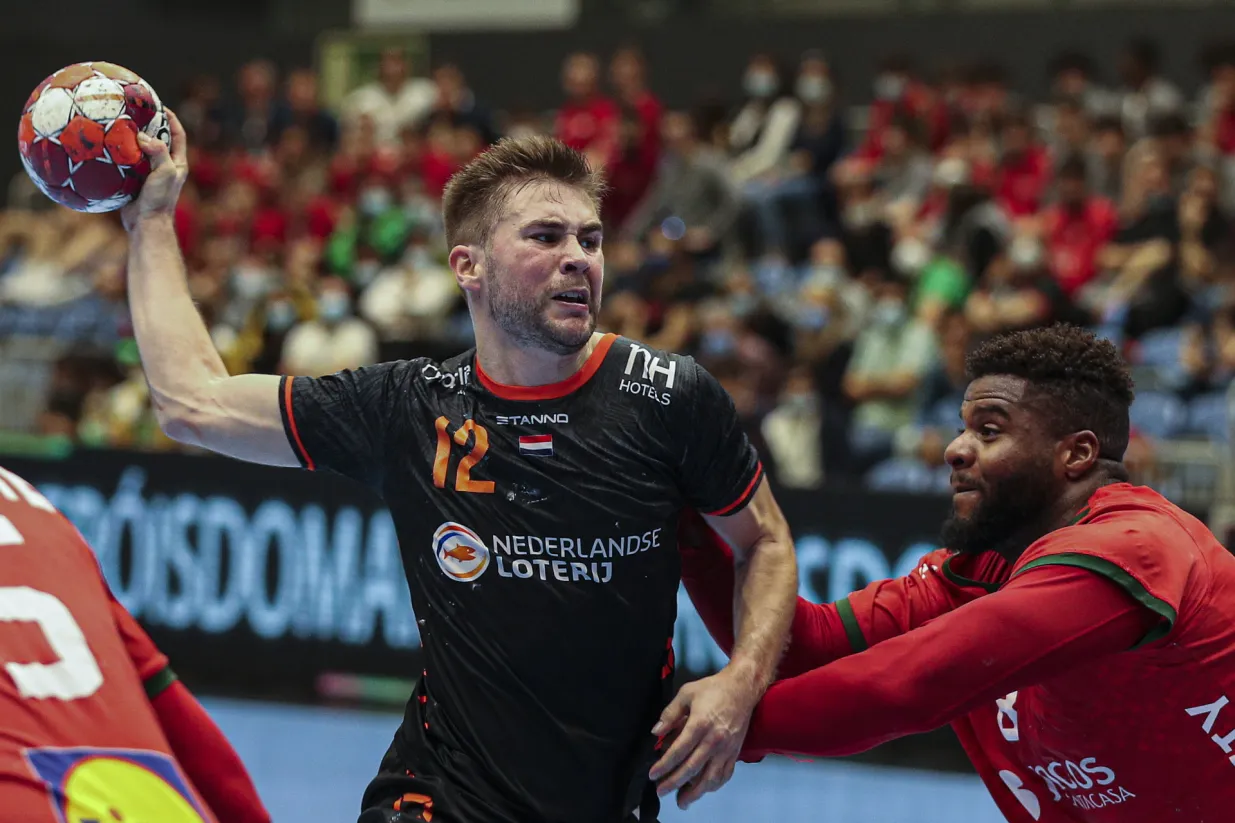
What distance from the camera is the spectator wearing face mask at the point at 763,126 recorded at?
13883 mm

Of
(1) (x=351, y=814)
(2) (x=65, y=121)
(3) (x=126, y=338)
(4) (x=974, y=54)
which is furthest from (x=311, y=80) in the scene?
(2) (x=65, y=121)

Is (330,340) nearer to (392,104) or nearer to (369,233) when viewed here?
(369,233)

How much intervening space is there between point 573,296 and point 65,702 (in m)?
1.63

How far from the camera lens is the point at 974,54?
50.0ft

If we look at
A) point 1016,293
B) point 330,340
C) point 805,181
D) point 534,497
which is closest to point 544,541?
point 534,497

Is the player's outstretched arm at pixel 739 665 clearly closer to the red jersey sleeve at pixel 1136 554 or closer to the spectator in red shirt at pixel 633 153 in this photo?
the red jersey sleeve at pixel 1136 554

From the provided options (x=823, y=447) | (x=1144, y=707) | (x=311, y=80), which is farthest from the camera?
(x=311, y=80)

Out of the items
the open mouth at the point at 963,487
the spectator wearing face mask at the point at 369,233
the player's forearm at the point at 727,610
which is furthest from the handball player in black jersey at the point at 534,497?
the spectator wearing face mask at the point at 369,233

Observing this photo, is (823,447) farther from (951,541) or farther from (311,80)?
(311,80)

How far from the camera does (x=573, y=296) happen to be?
3957mm

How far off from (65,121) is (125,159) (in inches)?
7.8

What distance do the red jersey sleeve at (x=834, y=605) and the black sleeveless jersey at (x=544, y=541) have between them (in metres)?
0.25

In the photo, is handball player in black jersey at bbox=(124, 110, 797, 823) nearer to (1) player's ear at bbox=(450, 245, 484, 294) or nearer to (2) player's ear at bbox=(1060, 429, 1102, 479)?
(1) player's ear at bbox=(450, 245, 484, 294)

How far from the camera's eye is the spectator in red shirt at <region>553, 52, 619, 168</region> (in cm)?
1435
